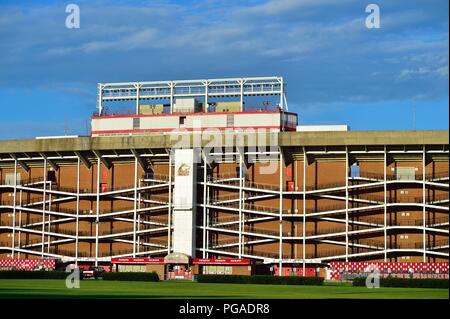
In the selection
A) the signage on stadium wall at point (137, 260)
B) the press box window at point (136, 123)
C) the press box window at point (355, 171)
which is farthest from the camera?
the press box window at point (136, 123)

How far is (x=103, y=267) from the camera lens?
126m

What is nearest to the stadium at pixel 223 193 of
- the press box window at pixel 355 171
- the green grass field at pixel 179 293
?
the press box window at pixel 355 171

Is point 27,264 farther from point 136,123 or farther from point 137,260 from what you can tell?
point 136,123

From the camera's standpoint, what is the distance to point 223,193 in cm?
12575

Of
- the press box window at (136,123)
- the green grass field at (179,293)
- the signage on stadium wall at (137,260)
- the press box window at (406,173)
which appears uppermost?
the press box window at (136,123)

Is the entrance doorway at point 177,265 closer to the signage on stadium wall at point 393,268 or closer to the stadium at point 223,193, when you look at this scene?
the stadium at point 223,193

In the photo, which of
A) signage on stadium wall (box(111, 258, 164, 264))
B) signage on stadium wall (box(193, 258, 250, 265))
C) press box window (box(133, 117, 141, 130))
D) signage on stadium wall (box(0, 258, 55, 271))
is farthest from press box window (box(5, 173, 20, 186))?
signage on stadium wall (box(193, 258, 250, 265))

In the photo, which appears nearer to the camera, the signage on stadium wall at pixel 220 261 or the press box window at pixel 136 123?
the signage on stadium wall at pixel 220 261

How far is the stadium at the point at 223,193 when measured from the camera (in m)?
118

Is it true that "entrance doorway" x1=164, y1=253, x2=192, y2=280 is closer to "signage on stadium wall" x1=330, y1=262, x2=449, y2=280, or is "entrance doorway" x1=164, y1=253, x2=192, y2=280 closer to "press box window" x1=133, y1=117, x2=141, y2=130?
"signage on stadium wall" x1=330, y1=262, x2=449, y2=280

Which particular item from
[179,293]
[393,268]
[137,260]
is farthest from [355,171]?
[179,293]

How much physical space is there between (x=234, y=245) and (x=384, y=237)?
778 inches

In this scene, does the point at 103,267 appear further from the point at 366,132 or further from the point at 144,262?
the point at 366,132
